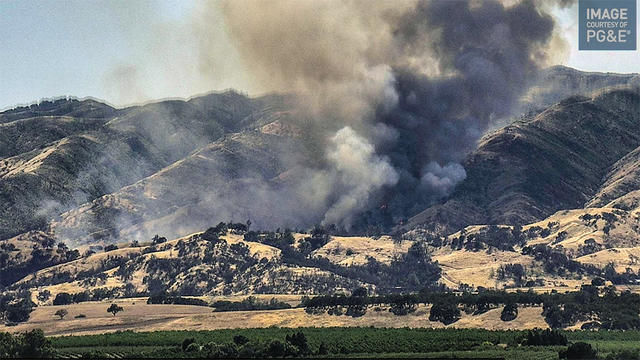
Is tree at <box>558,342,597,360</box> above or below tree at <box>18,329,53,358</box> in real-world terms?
above

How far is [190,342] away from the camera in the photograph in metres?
199

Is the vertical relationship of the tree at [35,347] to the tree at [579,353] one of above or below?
below

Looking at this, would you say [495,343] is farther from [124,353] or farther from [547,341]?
[124,353]

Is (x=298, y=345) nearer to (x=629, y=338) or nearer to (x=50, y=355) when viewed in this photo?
(x=50, y=355)

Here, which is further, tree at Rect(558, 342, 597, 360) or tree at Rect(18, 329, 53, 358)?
tree at Rect(18, 329, 53, 358)

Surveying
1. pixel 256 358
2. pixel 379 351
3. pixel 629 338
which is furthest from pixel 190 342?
pixel 629 338

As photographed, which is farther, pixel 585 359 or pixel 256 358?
pixel 256 358

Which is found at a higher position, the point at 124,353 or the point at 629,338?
the point at 629,338

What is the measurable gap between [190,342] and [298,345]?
92.8ft

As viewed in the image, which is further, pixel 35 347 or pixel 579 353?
pixel 35 347

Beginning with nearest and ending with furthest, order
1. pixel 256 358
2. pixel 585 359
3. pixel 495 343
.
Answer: pixel 585 359 → pixel 256 358 → pixel 495 343

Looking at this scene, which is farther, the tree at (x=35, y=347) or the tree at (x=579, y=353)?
the tree at (x=35, y=347)

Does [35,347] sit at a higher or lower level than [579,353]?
lower

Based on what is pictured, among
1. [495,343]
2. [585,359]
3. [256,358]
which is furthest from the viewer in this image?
[495,343]
